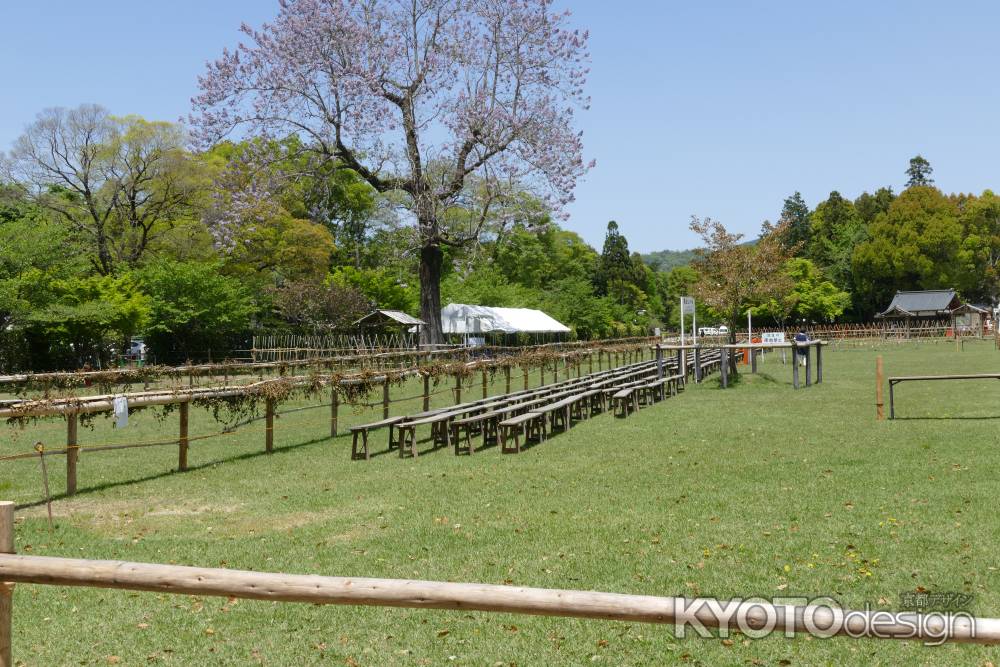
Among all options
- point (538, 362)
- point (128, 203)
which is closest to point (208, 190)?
point (128, 203)

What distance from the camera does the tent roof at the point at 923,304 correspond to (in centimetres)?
7200

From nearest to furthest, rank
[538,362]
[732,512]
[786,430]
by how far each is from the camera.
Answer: [732,512] < [786,430] < [538,362]

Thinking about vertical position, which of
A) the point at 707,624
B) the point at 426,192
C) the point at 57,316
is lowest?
the point at 707,624

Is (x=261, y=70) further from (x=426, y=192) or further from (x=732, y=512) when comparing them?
(x=732, y=512)

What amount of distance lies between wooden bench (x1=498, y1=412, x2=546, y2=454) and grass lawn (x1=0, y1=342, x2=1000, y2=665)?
15.1 inches

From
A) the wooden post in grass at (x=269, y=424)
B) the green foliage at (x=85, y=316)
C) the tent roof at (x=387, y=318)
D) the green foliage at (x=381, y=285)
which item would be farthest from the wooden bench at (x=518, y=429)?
the green foliage at (x=381, y=285)

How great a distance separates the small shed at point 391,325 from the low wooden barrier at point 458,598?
4615 centimetres

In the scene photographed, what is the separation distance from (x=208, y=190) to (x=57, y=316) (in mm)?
17356

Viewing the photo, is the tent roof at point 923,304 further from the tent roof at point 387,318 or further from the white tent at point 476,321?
the tent roof at point 387,318

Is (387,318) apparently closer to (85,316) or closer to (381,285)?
(381,285)

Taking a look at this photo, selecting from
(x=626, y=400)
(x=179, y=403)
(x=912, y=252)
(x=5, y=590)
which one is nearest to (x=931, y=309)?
(x=912, y=252)

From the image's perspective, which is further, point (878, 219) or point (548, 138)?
point (878, 219)

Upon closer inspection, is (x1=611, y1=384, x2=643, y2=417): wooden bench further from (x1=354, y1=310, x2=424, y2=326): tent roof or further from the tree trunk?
(x1=354, y1=310, x2=424, y2=326): tent roof

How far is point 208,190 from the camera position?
4716 centimetres
